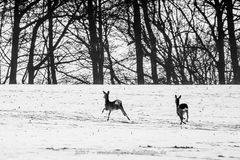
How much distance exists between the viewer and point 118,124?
18672 mm

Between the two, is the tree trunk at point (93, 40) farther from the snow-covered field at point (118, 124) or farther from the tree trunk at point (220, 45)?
the tree trunk at point (220, 45)

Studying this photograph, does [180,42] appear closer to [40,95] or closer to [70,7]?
[70,7]

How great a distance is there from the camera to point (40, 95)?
28234mm

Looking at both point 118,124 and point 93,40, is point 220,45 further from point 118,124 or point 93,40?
point 118,124

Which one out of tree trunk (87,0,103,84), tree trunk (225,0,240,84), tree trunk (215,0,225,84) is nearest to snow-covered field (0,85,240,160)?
tree trunk (225,0,240,84)

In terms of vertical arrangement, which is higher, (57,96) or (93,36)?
(93,36)

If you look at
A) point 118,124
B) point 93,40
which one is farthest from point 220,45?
point 118,124

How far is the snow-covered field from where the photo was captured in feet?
36.1

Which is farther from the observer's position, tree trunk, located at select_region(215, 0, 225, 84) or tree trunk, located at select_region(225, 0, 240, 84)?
tree trunk, located at select_region(215, 0, 225, 84)

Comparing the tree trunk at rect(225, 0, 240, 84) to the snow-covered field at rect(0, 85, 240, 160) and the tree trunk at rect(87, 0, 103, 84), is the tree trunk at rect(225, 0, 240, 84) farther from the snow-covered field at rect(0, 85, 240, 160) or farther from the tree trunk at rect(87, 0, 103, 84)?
the tree trunk at rect(87, 0, 103, 84)

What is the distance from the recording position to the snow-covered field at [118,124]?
11.0m

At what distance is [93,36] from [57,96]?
10793 millimetres

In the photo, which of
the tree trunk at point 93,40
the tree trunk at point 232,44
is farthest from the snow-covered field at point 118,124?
the tree trunk at point 93,40

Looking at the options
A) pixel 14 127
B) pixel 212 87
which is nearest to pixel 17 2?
pixel 212 87
